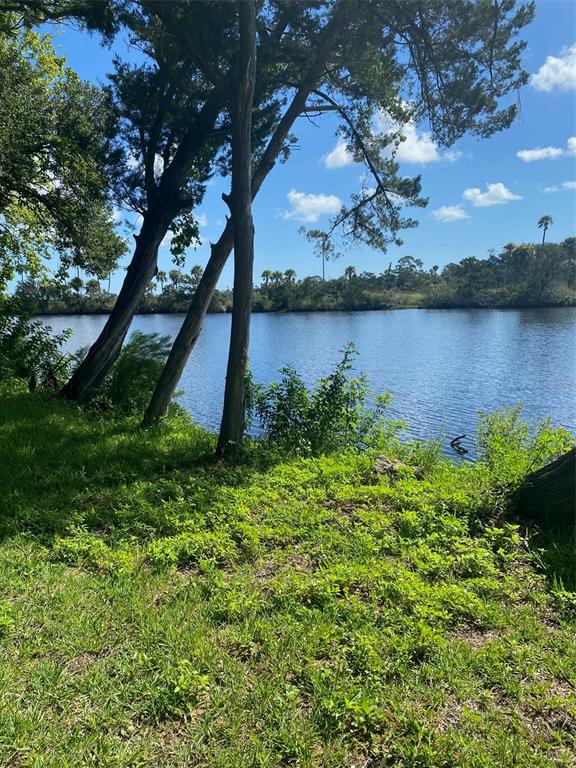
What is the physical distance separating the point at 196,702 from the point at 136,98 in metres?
10.0

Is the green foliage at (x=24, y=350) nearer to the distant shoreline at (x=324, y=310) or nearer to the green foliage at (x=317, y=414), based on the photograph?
the green foliage at (x=317, y=414)

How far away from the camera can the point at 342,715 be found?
2.26 meters

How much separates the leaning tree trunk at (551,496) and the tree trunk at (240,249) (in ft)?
11.6

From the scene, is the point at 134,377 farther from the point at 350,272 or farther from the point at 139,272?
the point at 350,272

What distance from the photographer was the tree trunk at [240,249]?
6.24 m

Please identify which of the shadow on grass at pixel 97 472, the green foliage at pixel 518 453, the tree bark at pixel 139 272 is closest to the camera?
the shadow on grass at pixel 97 472

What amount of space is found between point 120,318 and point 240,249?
3911 millimetres

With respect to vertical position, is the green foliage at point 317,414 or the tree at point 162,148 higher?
the tree at point 162,148

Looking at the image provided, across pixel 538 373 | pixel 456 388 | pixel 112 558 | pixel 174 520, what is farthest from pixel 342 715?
pixel 538 373

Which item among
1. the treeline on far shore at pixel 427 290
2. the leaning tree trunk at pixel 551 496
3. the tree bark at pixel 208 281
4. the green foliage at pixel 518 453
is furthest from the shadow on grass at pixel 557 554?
the treeline on far shore at pixel 427 290

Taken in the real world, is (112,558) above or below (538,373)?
above

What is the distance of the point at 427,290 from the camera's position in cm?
10994

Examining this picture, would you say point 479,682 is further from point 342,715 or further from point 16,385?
point 16,385

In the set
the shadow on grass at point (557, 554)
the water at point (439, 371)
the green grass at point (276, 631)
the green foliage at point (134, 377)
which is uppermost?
the green foliage at point (134, 377)
